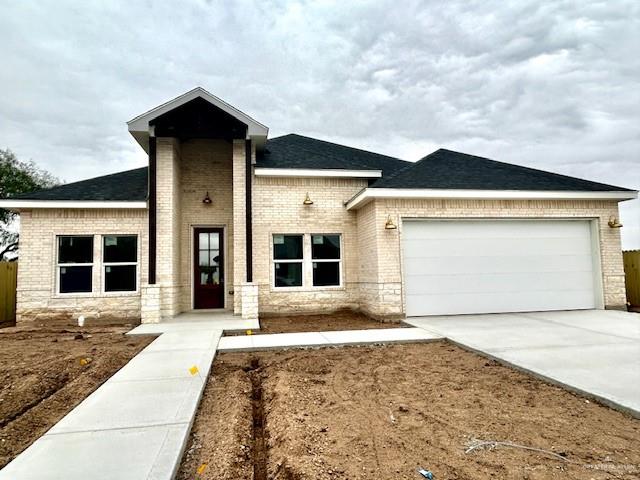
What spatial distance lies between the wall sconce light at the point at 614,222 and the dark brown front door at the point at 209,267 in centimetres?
1115

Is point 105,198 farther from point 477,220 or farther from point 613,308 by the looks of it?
point 613,308

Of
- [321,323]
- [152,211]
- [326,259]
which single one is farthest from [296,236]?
[152,211]

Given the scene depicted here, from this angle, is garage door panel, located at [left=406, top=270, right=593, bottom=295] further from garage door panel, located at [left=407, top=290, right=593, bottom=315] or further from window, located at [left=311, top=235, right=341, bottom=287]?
window, located at [left=311, top=235, right=341, bottom=287]

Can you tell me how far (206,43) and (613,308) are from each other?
14713mm

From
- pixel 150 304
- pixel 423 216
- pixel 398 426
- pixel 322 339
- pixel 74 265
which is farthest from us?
pixel 74 265

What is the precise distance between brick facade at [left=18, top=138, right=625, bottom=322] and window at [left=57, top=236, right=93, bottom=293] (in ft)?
0.61

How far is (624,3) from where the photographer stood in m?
8.34

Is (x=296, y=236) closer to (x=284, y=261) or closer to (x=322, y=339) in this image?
(x=284, y=261)

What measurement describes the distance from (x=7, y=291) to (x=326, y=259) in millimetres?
9693

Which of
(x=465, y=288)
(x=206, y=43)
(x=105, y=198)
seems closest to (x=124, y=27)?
(x=206, y=43)

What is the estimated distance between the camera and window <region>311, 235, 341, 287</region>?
11.1 meters

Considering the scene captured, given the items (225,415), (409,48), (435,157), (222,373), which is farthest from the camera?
(409,48)

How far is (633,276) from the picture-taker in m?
11.8

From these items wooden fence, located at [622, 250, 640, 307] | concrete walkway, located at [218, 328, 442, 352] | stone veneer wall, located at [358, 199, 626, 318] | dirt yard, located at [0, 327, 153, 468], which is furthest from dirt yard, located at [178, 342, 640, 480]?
wooden fence, located at [622, 250, 640, 307]
